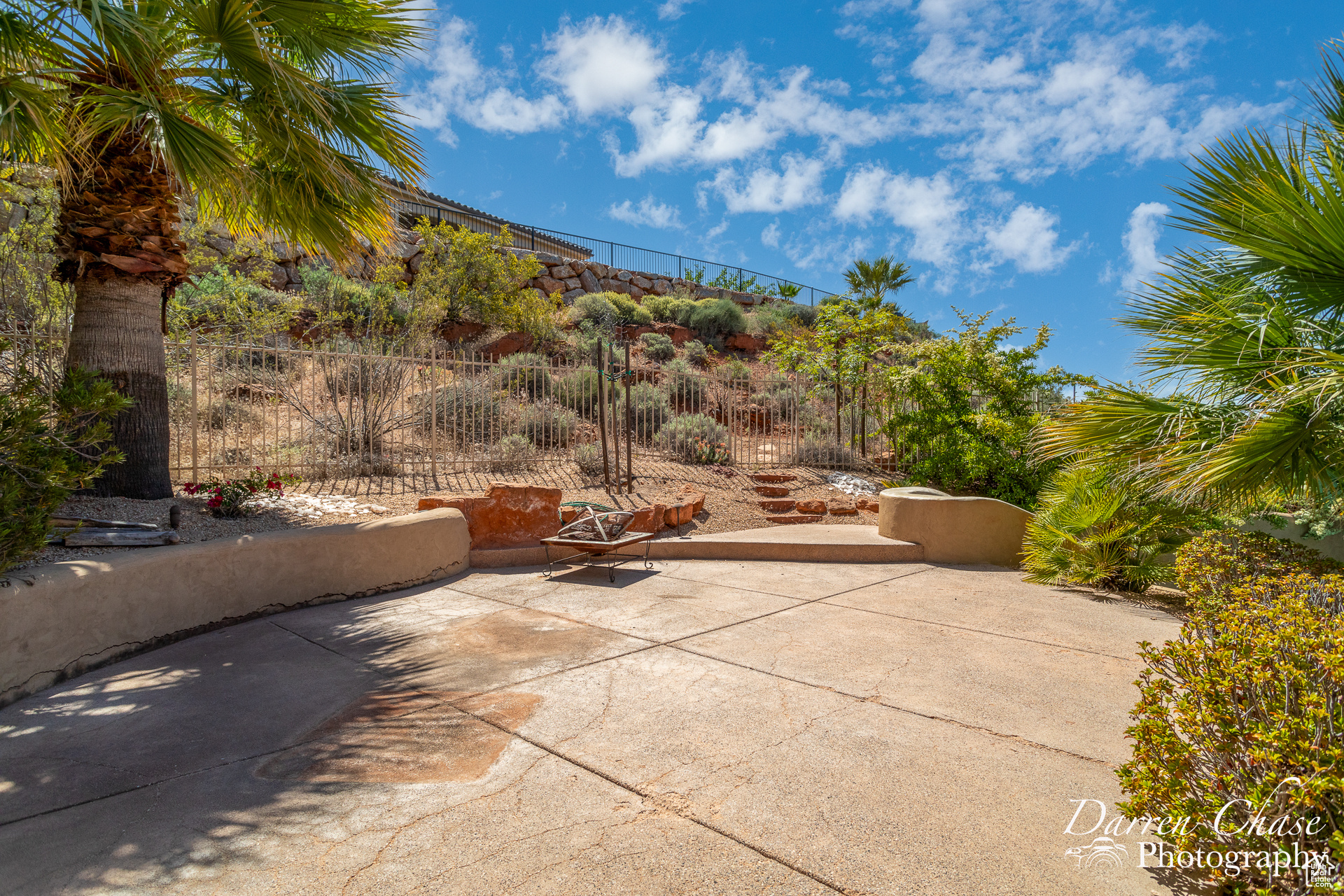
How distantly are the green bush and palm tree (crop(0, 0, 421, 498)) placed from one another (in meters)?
1.31

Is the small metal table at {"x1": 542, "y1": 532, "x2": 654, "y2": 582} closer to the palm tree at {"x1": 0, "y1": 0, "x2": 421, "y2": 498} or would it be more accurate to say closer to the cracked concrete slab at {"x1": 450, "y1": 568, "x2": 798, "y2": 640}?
the cracked concrete slab at {"x1": 450, "y1": 568, "x2": 798, "y2": 640}

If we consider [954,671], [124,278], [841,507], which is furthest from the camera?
[841,507]

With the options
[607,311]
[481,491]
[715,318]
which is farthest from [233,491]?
[715,318]

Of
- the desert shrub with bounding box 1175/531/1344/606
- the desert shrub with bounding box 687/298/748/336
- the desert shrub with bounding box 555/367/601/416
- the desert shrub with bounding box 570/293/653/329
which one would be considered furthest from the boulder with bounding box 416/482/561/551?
the desert shrub with bounding box 687/298/748/336

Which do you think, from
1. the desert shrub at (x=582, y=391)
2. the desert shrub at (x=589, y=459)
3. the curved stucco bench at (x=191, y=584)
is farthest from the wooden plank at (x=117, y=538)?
the desert shrub at (x=582, y=391)

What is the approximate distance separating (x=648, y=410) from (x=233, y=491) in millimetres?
7397

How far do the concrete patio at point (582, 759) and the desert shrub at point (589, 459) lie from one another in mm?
5127

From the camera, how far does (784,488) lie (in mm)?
11141

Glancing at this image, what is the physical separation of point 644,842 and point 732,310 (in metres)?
25.5

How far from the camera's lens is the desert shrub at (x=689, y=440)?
11648mm

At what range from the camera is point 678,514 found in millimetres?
8812

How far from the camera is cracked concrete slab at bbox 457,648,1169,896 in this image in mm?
2156

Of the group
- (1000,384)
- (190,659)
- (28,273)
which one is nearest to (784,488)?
(1000,384)

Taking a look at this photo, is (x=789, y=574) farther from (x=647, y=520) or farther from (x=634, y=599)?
(x=647, y=520)
